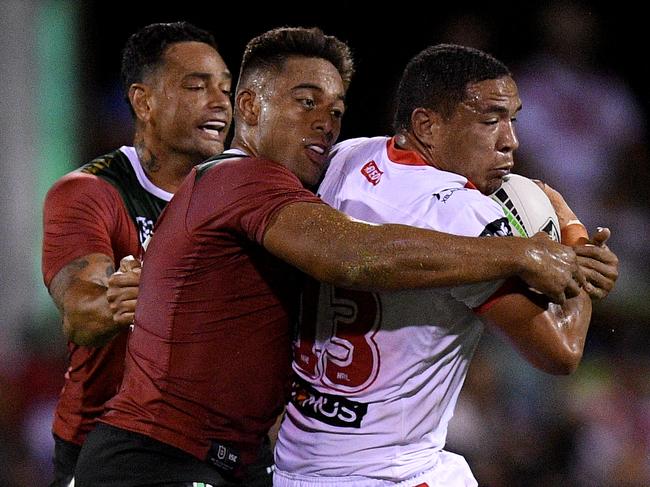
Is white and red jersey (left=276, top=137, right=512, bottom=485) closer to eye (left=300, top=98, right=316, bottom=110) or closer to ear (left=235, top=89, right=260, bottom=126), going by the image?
eye (left=300, top=98, right=316, bottom=110)

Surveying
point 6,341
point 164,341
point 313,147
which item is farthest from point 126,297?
point 6,341

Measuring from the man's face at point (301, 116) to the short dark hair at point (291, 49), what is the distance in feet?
0.09

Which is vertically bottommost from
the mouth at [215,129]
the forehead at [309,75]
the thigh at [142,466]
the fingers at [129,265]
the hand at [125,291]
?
the thigh at [142,466]

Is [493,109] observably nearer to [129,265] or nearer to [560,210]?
[560,210]

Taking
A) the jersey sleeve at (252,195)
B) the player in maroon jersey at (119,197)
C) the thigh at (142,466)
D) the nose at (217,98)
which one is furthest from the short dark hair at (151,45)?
the thigh at (142,466)

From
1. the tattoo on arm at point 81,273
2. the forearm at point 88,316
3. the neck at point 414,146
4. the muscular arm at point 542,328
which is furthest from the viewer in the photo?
the tattoo on arm at point 81,273

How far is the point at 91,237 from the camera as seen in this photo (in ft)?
12.1

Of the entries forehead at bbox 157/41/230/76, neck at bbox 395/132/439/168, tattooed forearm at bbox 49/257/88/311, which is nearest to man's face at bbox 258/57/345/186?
neck at bbox 395/132/439/168

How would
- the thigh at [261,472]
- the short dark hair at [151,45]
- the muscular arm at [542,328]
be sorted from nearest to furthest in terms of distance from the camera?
the muscular arm at [542,328], the thigh at [261,472], the short dark hair at [151,45]

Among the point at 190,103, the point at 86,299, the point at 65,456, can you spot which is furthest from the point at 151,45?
the point at 65,456

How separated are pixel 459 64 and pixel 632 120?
475 centimetres

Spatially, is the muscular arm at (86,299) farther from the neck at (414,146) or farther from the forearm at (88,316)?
the neck at (414,146)

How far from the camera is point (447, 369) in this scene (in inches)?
112

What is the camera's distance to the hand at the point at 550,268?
2.52 m
